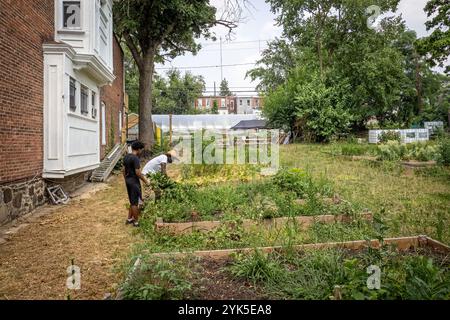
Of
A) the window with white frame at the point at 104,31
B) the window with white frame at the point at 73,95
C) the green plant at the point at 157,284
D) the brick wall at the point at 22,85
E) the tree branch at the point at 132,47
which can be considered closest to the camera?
the green plant at the point at 157,284

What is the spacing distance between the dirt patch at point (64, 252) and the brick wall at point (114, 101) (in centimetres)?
775

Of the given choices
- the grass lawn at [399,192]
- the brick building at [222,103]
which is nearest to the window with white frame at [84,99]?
the grass lawn at [399,192]

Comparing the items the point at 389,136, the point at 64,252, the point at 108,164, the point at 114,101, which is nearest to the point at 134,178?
the point at 64,252

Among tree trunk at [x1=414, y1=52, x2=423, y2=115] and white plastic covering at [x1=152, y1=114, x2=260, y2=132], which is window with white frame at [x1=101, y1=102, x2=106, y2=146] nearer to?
white plastic covering at [x1=152, y1=114, x2=260, y2=132]

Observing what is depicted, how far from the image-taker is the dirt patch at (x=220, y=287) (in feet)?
11.2

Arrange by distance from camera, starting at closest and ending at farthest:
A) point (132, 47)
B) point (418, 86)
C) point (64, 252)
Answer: point (64, 252), point (132, 47), point (418, 86)

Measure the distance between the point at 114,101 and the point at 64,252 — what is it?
13.5 m

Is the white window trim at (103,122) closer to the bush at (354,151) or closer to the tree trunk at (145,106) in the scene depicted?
the tree trunk at (145,106)

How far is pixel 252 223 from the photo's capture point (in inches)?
236

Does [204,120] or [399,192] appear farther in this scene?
[204,120]

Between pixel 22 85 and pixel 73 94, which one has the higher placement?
pixel 73 94

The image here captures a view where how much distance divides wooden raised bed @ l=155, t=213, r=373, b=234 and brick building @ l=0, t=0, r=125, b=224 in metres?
3.80

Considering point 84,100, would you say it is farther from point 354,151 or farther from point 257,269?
point 354,151

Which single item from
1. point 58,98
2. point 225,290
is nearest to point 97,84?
point 58,98
